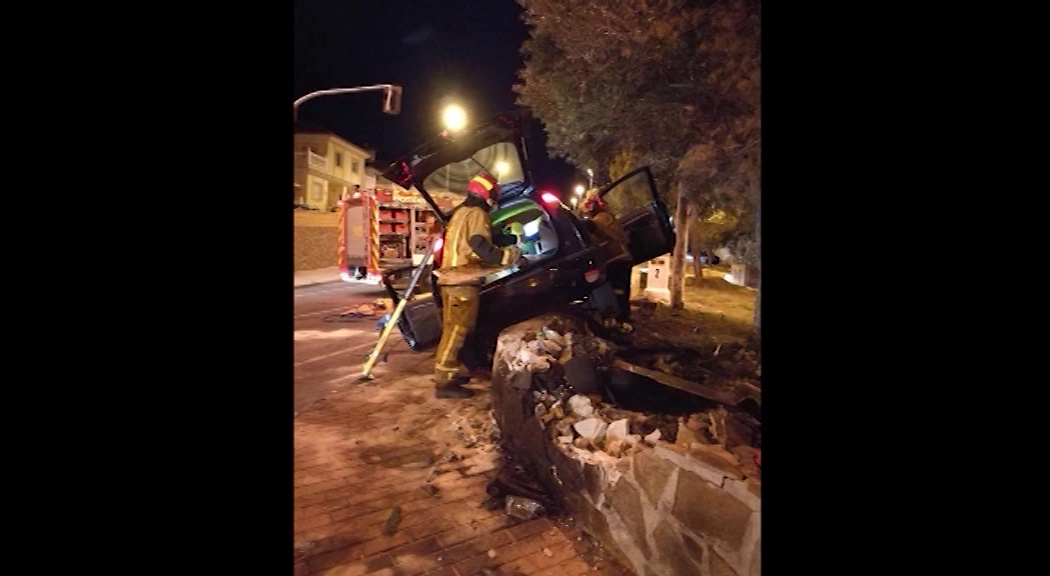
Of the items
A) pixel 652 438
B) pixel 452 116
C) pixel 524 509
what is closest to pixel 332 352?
pixel 452 116

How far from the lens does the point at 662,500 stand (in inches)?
107

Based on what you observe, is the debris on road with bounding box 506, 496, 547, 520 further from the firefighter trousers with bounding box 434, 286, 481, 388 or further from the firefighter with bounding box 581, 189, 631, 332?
the firefighter with bounding box 581, 189, 631, 332

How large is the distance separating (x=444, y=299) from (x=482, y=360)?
1.04 meters

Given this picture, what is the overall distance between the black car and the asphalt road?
54 centimetres

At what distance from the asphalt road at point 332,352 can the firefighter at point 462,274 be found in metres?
1.12

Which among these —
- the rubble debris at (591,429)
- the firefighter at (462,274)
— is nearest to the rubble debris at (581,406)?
the rubble debris at (591,429)

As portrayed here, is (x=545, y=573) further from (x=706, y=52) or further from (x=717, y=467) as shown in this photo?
(x=706, y=52)

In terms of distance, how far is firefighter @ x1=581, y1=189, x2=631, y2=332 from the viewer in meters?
6.62

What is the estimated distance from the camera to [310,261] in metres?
20.1

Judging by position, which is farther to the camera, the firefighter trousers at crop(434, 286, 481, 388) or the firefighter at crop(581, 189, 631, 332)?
the firefighter at crop(581, 189, 631, 332)

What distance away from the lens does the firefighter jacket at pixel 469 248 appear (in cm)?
537

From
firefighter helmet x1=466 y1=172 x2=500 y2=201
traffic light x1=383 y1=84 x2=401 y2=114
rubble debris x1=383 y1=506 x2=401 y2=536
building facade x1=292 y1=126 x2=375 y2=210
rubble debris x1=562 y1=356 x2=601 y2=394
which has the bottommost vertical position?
rubble debris x1=383 y1=506 x2=401 y2=536

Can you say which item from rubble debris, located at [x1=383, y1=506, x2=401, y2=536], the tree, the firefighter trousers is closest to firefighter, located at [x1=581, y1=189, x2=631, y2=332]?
the tree

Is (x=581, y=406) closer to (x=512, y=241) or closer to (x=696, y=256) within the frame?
(x=512, y=241)
